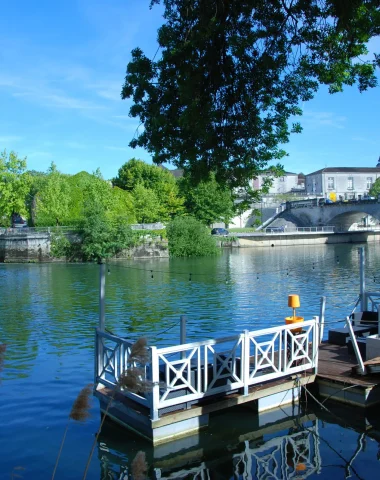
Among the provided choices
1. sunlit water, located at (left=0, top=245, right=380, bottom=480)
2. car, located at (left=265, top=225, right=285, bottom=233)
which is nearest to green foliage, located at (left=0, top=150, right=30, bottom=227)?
sunlit water, located at (left=0, top=245, right=380, bottom=480)

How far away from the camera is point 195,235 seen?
180 ft

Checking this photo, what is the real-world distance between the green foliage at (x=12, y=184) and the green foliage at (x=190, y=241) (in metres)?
17.9

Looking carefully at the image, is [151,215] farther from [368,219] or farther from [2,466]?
[2,466]

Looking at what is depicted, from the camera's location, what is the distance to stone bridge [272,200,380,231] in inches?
3020

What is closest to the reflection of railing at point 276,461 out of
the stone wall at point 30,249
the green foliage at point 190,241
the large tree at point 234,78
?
the large tree at point 234,78

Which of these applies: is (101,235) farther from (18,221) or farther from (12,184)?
(18,221)

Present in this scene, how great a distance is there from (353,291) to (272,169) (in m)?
19.3

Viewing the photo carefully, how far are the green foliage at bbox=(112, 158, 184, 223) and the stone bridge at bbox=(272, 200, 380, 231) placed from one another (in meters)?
22.3

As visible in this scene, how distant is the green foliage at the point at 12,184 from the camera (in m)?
56.9

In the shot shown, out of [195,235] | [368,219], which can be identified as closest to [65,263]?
[195,235]

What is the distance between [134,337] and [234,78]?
1067 centimetres

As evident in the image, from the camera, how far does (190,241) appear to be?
54750 mm

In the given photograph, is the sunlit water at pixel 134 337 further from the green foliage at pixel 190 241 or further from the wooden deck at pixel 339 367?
the green foliage at pixel 190 241

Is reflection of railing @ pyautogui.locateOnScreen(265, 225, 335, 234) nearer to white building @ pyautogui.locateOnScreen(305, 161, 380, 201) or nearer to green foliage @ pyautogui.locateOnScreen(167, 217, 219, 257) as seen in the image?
green foliage @ pyautogui.locateOnScreen(167, 217, 219, 257)
